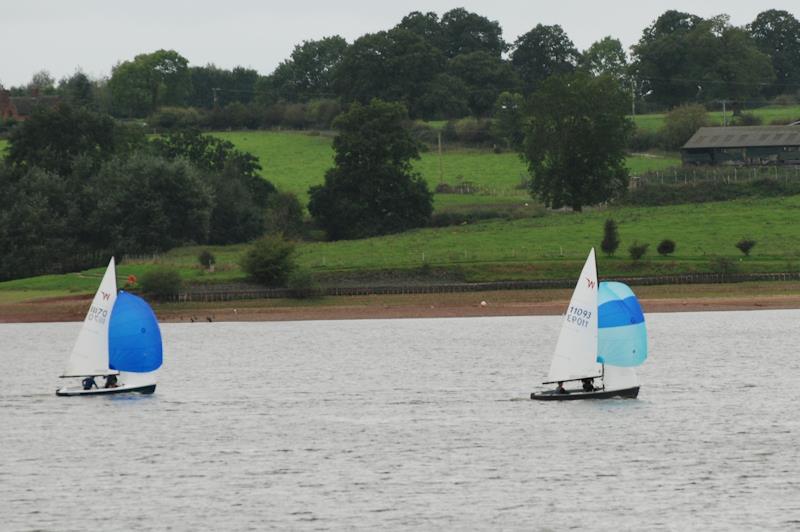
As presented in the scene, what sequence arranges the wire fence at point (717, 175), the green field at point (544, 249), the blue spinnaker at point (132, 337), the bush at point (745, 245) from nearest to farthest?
1. the blue spinnaker at point (132, 337)
2. the green field at point (544, 249)
3. the bush at point (745, 245)
4. the wire fence at point (717, 175)

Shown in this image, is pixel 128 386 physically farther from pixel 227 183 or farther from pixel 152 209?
pixel 227 183

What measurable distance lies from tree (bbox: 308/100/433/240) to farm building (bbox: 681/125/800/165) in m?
35.9

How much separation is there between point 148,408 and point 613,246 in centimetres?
6362

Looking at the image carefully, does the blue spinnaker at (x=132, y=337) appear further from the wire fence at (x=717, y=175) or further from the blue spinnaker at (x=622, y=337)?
the wire fence at (x=717, y=175)

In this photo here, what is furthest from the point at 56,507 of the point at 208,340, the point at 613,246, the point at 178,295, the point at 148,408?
the point at 613,246

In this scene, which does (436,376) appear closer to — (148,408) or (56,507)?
(148,408)

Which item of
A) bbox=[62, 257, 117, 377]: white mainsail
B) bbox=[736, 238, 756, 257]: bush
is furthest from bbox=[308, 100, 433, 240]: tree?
bbox=[62, 257, 117, 377]: white mainsail

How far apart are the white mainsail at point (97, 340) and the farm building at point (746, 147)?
4894 inches

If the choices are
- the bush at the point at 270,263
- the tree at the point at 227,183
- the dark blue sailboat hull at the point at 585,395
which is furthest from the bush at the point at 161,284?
the dark blue sailboat hull at the point at 585,395

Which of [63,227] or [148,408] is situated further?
[63,227]

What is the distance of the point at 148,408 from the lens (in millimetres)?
71375

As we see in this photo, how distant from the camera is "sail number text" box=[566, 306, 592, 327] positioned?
66.8m

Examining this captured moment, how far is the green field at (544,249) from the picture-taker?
126 meters

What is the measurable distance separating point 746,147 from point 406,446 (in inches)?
5239
